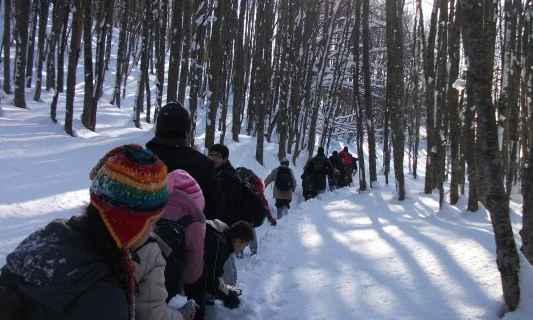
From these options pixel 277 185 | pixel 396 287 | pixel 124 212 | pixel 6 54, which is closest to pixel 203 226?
pixel 124 212

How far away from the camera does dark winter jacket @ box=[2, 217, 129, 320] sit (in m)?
A: 1.28

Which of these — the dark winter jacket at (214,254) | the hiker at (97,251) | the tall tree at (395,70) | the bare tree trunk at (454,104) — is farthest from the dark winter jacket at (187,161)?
the tall tree at (395,70)

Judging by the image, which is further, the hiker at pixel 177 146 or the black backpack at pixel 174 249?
the hiker at pixel 177 146

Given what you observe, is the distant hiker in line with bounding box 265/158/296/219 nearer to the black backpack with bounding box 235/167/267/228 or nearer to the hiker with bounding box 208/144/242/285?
the black backpack with bounding box 235/167/267/228

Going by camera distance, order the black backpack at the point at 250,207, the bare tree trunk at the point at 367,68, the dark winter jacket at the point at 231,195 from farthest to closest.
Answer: the bare tree trunk at the point at 367,68
the black backpack at the point at 250,207
the dark winter jacket at the point at 231,195

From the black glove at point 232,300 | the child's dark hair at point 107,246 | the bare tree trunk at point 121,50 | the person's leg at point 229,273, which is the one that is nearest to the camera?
the child's dark hair at point 107,246

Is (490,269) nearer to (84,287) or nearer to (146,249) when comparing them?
(146,249)

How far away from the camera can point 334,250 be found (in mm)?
6047

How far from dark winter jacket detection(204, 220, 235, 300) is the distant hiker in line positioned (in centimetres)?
567

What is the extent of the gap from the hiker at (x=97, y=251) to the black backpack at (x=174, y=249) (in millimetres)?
1091

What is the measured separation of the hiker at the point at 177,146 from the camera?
3.47 m

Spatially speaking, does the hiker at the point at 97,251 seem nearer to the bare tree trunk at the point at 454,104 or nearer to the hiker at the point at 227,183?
the hiker at the point at 227,183

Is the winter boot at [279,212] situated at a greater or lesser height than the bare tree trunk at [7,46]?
lesser

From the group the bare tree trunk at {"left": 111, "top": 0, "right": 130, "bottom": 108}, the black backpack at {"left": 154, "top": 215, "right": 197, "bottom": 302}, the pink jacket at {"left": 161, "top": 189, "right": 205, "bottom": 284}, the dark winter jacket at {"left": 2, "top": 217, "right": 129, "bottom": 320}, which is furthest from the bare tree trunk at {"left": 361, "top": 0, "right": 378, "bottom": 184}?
the dark winter jacket at {"left": 2, "top": 217, "right": 129, "bottom": 320}
